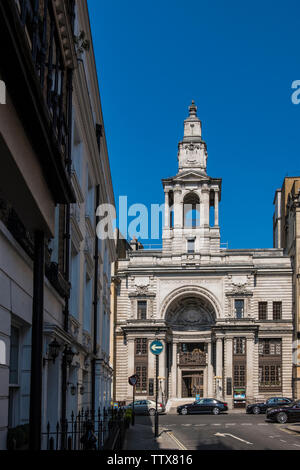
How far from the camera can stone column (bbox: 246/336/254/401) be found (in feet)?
209

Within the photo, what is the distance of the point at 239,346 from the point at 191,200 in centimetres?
1616

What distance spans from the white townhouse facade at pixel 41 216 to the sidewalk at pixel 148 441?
168 inches

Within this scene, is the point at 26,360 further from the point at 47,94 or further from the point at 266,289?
the point at 266,289

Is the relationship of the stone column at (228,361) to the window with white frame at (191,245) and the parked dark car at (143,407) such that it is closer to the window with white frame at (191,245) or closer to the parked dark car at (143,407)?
the window with white frame at (191,245)

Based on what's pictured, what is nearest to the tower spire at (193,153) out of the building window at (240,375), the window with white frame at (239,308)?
the window with white frame at (239,308)

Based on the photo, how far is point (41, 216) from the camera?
813 cm

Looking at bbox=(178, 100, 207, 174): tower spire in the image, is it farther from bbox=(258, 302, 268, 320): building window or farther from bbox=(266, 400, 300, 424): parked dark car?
bbox=(266, 400, 300, 424): parked dark car

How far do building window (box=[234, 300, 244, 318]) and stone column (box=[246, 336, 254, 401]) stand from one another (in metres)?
2.56

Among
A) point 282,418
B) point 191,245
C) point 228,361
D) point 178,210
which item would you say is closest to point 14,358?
point 282,418

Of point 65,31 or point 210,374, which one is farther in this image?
point 210,374

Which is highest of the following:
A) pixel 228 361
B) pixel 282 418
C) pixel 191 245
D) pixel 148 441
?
pixel 191 245

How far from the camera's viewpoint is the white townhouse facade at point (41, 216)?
6648mm

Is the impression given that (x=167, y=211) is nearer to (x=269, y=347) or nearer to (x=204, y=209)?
(x=204, y=209)

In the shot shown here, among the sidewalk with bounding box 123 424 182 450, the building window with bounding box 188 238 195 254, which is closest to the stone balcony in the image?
the building window with bounding box 188 238 195 254
